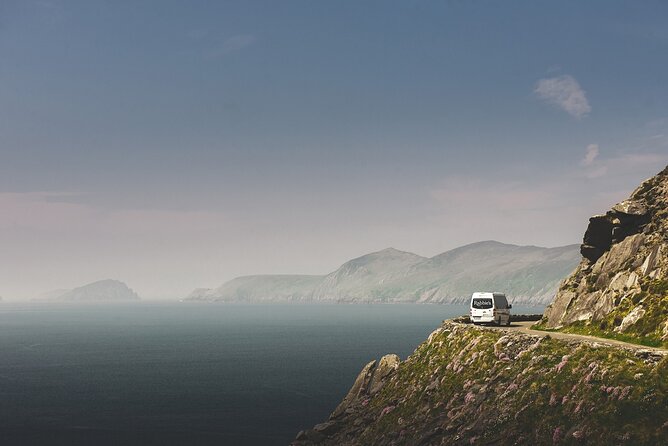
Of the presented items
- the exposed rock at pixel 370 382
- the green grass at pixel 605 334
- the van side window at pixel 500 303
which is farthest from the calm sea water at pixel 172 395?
the green grass at pixel 605 334

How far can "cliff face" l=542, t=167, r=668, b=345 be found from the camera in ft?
129

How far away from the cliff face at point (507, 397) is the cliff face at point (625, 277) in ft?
25.9

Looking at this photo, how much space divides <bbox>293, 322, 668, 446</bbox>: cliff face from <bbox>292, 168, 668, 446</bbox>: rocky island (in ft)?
0.24

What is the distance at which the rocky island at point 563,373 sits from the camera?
25.7 m

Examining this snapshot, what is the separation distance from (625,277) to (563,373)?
65.7ft

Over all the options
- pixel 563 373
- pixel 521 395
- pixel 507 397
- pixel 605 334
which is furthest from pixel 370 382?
pixel 563 373

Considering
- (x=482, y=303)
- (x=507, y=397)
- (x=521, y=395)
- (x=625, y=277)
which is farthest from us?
(x=482, y=303)

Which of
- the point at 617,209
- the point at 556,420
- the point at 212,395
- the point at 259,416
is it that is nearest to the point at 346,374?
the point at 212,395

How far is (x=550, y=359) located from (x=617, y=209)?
25548 millimetres

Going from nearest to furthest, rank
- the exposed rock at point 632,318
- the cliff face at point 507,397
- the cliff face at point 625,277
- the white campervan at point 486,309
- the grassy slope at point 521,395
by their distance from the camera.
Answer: the grassy slope at point 521,395
the cliff face at point 507,397
the exposed rock at point 632,318
the cliff face at point 625,277
the white campervan at point 486,309

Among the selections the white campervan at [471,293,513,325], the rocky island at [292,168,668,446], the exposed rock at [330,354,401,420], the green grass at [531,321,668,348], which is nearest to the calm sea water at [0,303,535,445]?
the exposed rock at [330,354,401,420]

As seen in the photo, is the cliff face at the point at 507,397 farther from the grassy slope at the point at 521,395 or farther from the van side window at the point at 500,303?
the van side window at the point at 500,303

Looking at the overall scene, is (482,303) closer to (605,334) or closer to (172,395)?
(605,334)

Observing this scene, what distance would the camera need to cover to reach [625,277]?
46.4m
